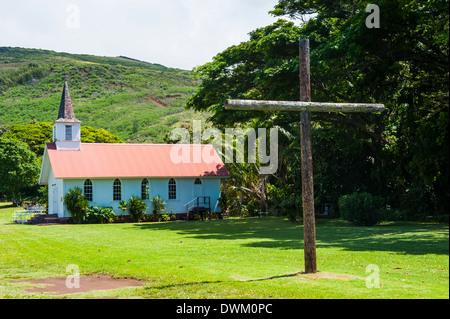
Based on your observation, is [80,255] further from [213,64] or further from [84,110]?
[84,110]

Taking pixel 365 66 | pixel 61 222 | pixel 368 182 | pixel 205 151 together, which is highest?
pixel 365 66

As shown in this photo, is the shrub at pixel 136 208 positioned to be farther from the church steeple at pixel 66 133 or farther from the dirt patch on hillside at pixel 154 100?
the dirt patch on hillside at pixel 154 100

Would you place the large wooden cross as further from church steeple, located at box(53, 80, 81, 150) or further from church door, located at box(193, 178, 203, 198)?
church steeple, located at box(53, 80, 81, 150)

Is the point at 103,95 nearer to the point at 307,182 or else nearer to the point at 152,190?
the point at 152,190

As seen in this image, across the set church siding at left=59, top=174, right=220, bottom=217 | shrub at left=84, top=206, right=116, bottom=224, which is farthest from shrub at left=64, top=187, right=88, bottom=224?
church siding at left=59, top=174, right=220, bottom=217

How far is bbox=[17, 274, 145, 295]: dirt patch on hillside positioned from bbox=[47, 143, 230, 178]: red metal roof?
23.1 meters

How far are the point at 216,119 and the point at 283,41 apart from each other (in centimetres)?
780

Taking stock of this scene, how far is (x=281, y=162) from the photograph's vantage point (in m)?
40.9

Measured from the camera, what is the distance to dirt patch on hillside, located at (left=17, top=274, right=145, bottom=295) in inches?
432

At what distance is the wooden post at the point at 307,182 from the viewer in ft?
37.2

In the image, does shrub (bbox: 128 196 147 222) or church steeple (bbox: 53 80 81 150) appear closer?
shrub (bbox: 128 196 147 222)

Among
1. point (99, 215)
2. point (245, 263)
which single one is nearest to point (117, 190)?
point (99, 215)
